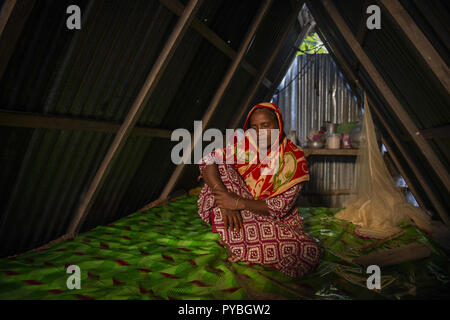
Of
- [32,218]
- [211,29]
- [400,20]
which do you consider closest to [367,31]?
[400,20]

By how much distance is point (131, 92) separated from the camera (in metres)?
2.57

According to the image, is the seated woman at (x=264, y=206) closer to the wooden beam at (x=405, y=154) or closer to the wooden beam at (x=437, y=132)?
the wooden beam at (x=437, y=132)

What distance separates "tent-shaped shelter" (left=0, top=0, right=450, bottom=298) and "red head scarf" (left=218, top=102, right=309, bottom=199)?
1.79 feet

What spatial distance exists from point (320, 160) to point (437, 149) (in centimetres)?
246

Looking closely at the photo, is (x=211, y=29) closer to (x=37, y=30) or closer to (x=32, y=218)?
(x=37, y=30)

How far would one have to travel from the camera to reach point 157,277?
190cm

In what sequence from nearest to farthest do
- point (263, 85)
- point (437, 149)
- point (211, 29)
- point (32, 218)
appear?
point (32, 218)
point (437, 149)
point (211, 29)
point (263, 85)

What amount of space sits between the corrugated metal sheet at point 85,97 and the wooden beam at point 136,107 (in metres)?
0.06

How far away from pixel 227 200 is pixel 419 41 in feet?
5.39

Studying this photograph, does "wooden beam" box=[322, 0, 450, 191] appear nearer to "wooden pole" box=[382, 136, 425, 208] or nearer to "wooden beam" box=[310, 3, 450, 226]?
"wooden beam" box=[310, 3, 450, 226]

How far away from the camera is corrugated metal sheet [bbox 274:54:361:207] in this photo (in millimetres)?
5379

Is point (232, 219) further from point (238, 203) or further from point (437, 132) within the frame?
point (437, 132)

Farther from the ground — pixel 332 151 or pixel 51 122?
pixel 332 151

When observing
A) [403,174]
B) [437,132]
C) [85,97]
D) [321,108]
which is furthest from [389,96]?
[85,97]
